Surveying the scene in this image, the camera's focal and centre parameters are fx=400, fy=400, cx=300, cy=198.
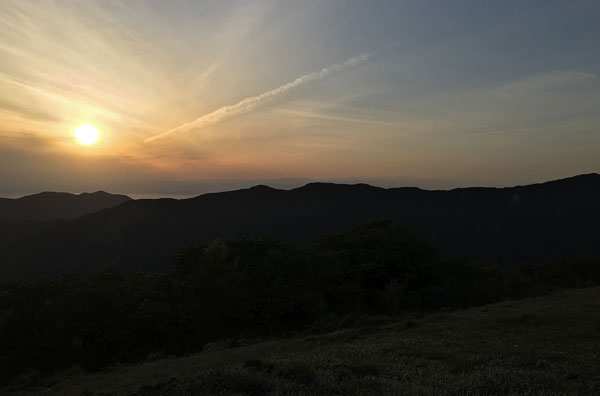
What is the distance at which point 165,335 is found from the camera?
30594mm

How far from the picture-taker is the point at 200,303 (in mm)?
29734

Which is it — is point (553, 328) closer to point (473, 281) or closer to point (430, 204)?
point (473, 281)

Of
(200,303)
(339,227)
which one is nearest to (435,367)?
(200,303)

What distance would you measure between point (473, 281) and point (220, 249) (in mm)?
27325

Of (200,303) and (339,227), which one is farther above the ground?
(200,303)

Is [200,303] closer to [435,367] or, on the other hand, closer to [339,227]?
[435,367]

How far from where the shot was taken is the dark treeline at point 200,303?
94.2 feet

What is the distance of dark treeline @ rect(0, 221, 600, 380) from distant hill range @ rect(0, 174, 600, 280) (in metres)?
99.9

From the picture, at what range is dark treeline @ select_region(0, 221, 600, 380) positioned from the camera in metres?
28.7

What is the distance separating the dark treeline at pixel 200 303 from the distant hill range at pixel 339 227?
328 feet

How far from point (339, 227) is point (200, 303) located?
14580 centimetres

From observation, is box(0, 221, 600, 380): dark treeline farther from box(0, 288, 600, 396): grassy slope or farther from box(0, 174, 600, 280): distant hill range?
box(0, 174, 600, 280): distant hill range

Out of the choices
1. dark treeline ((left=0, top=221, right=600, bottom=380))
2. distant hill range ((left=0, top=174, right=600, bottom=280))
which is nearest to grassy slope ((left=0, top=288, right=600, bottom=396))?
dark treeline ((left=0, top=221, right=600, bottom=380))

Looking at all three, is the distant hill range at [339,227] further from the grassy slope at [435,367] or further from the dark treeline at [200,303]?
the grassy slope at [435,367]
